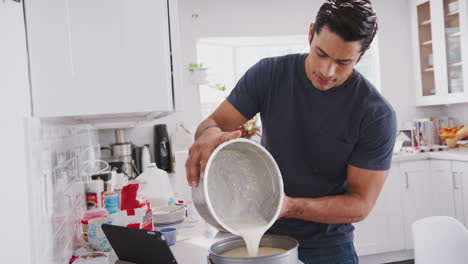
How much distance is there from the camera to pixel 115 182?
2.23 m

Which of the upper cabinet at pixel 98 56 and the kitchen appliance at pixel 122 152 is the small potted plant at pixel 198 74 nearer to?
the kitchen appliance at pixel 122 152

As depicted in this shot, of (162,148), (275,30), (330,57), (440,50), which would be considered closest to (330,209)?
(330,57)

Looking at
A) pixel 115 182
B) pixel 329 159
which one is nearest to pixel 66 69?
pixel 329 159

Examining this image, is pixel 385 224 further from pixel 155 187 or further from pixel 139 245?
pixel 139 245

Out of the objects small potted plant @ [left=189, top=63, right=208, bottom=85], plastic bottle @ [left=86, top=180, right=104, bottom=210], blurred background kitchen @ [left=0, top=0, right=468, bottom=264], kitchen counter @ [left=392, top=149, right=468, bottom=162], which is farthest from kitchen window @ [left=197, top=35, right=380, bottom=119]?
plastic bottle @ [left=86, top=180, right=104, bottom=210]

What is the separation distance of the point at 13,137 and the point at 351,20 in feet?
2.99

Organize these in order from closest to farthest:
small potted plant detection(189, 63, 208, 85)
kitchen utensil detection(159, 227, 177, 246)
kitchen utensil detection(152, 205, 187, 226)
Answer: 1. kitchen utensil detection(159, 227, 177, 246)
2. kitchen utensil detection(152, 205, 187, 226)
3. small potted plant detection(189, 63, 208, 85)

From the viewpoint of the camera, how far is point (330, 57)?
130 cm

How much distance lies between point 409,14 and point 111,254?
13.2 ft

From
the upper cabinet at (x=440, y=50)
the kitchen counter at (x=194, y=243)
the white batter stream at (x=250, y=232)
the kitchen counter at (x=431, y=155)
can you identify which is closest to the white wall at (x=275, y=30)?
the upper cabinet at (x=440, y=50)

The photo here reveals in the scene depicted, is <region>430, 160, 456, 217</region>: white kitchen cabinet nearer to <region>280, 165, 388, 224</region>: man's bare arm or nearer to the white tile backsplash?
<region>280, 165, 388, 224</region>: man's bare arm

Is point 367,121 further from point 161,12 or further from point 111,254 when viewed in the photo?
point 111,254

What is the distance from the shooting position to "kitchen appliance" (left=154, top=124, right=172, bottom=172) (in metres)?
3.75

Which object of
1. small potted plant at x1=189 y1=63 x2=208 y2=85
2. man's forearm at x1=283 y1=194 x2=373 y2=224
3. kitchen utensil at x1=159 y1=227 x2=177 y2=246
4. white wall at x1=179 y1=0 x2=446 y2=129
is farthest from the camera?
white wall at x1=179 y1=0 x2=446 y2=129
